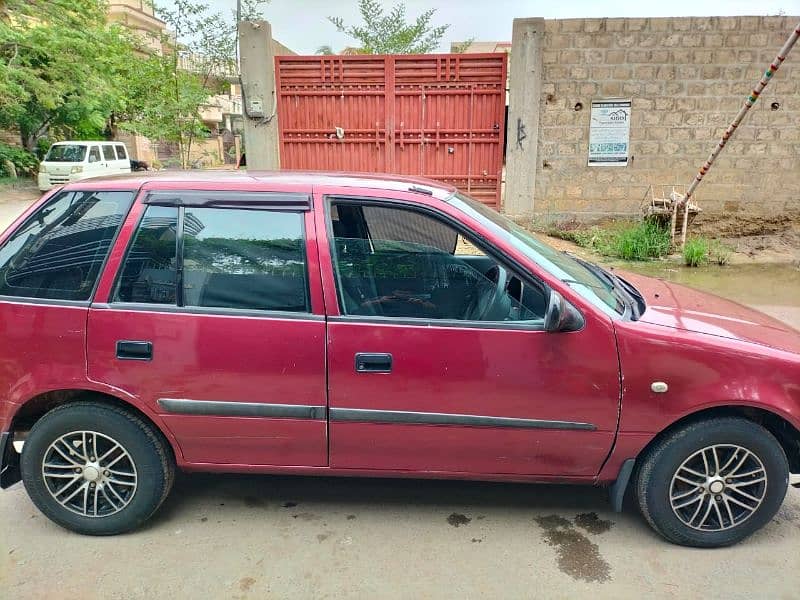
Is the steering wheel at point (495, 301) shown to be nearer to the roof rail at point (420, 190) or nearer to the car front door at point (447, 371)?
the car front door at point (447, 371)

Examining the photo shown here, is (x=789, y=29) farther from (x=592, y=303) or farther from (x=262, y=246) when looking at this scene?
(x=262, y=246)

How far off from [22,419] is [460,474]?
213 centimetres

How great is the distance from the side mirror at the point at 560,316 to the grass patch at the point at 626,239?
253 inches

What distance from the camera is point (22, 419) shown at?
3.02 metres

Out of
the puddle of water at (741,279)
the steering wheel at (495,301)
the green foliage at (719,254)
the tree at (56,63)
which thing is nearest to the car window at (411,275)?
the steering wheel at (495,301)

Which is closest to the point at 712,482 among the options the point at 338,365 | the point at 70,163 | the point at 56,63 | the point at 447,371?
the point at 447,371

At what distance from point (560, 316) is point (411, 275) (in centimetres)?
74

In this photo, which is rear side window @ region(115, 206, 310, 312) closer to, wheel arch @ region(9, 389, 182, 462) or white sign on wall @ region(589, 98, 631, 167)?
wheel arch @ region(9, 389, 182, 462)

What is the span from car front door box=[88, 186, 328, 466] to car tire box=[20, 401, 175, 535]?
0.15m

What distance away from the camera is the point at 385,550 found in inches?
114

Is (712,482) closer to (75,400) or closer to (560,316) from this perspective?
(560,316)

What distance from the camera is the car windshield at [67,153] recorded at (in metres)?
19.4

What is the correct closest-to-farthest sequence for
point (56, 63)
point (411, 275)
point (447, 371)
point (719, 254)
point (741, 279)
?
point (447, 371)
point (411, 275)
point (741, 279)
point (719, 254)
point (56, 63)

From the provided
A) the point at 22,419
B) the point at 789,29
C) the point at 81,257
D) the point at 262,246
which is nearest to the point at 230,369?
the point at 262,246
